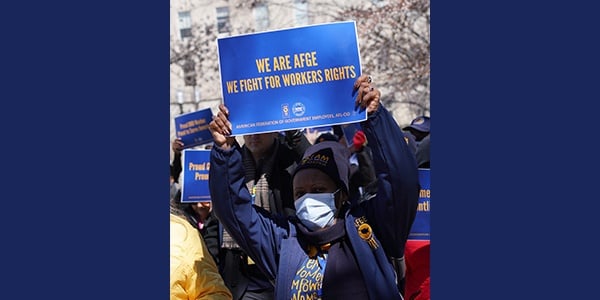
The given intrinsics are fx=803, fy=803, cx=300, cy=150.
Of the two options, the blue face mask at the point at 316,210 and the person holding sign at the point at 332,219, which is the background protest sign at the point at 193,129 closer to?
the person holding sign at the point at 332,219

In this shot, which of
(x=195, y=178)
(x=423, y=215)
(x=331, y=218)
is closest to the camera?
(x=331, y=218)

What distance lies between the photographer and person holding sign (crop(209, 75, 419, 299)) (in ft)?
13.5

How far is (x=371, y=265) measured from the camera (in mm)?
4121

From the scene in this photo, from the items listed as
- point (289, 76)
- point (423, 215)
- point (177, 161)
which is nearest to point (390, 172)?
point (289, 76)

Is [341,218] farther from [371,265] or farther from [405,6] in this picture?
[405,6]

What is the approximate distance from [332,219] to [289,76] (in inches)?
32.3

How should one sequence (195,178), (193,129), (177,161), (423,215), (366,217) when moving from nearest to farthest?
1. (366,217)
2. (423,215)
3. (195,178)
4. (193,129)
5. (177,161)

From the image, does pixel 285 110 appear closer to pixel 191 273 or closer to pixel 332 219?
pixel 332 219

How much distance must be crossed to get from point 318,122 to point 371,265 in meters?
0.83

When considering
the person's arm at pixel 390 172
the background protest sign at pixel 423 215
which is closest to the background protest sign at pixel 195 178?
the background protest sign at pixel 423 215

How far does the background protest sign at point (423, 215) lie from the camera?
5.45m

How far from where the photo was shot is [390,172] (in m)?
4.09

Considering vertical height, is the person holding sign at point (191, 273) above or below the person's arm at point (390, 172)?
below

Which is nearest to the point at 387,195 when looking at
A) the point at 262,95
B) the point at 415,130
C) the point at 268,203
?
the point at 262,95
